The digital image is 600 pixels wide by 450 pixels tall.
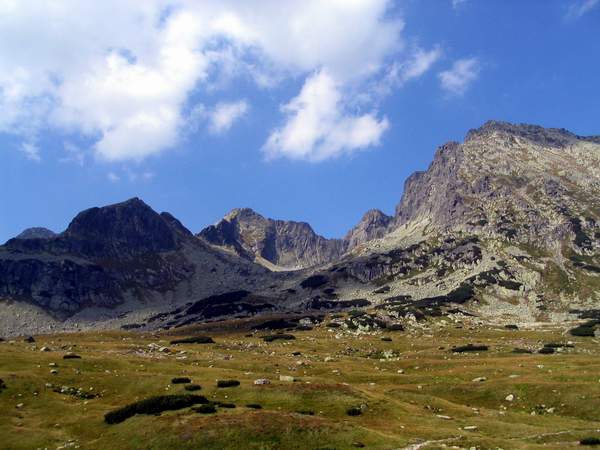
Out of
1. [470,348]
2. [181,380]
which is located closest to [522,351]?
[470,348]

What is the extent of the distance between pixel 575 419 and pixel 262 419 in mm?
33031

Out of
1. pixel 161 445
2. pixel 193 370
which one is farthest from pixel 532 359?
pixel 161 445

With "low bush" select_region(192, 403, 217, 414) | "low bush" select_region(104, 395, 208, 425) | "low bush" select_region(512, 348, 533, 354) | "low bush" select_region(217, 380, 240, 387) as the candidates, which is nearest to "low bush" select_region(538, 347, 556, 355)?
"low bush" select_region(512, 348, 533, 354)

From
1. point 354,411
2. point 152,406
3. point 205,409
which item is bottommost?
point 354,411

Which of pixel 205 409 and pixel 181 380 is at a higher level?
pixel 181 380

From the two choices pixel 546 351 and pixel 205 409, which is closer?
pixel 205 409

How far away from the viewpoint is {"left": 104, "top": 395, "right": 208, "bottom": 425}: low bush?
172ft

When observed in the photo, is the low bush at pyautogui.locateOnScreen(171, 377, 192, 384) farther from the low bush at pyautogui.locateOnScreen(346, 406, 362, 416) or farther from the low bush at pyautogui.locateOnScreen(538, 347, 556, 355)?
the low bush at pyautogui.locateOnScreen(538, 347, 556, 355)

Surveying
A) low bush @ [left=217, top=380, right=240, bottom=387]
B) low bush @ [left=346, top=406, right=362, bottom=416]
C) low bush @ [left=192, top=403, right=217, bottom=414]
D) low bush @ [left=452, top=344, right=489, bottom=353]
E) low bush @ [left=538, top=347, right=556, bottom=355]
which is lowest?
low bush @ [left=538, top=347, right=556, bottom=355]

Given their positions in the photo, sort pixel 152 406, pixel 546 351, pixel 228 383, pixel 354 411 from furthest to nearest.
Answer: pixel 546 351 → pixel 228 383 → pixel 354 411 → pixel 152 406

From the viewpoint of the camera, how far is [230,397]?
6053cm

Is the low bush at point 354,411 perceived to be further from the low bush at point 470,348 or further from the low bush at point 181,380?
the low bush at point 470,348

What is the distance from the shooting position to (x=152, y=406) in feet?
174

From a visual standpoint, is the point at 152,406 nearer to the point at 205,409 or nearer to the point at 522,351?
the point at 205,409
